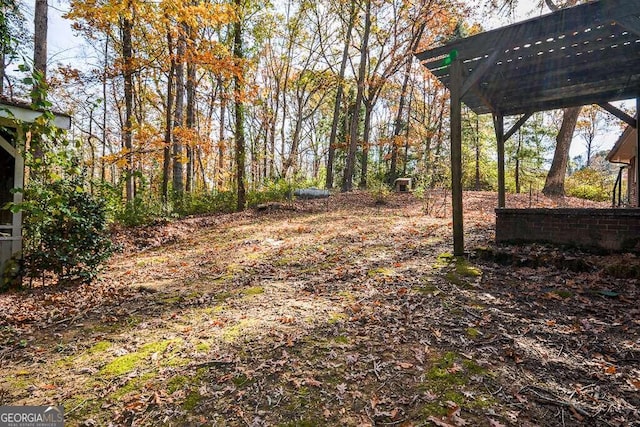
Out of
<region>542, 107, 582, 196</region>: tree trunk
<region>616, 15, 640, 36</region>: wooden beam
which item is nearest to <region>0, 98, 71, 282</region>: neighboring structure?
<region>616, 15, 640, 36</region>: wooden beam

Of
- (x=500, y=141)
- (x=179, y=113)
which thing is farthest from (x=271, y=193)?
(x=500, y=141)

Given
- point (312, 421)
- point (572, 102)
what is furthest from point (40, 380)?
point (572, 102)

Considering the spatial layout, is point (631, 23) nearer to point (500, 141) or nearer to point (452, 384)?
point (500, 141)

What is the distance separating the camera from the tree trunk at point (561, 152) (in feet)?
35.1

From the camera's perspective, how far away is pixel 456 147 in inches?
189

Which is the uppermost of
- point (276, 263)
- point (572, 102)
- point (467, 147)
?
point (467, 147)

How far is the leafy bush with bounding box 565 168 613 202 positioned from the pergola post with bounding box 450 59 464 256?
13.1 m

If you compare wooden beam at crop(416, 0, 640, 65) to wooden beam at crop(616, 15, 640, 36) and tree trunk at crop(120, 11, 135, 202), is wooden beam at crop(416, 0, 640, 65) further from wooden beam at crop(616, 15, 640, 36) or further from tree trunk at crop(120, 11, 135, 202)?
tree trunk at crop(120, 11, 135, 202)

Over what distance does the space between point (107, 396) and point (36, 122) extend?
108 inches

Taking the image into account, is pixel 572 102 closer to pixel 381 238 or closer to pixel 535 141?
pixel 381 238

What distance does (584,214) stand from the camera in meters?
4.52

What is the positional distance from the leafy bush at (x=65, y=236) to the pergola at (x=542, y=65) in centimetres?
569

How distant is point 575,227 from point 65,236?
25.0 feet

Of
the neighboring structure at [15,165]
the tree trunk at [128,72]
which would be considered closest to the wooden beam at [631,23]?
the neighboring structure at [15,165]
